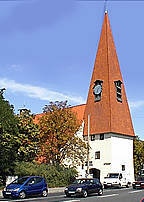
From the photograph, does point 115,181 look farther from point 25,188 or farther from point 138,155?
point 138,155

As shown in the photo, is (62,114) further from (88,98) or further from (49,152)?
(88,98)

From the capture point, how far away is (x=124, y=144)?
51688mm

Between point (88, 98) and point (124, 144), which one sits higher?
point (88, 98)

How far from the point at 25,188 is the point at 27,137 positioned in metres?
14.9

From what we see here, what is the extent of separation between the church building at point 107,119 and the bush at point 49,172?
9.33m

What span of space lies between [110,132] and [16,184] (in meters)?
27.9

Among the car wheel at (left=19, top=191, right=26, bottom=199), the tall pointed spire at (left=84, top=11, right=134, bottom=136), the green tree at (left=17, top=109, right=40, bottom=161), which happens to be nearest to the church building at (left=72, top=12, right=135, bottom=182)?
the tall pointed spire at (left=84, top=11, right=134, bottom=136)

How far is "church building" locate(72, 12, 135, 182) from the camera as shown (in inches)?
1932

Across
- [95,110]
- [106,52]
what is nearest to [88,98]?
[95,110]

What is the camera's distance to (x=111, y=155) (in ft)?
158

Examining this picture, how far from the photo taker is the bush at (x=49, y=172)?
3316 centimetres

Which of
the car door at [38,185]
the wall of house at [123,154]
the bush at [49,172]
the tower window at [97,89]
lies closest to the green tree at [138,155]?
the wall of house at [123,154]

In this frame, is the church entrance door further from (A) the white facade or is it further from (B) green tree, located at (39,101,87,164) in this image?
(B) green tree, located at (39,101,87,164)

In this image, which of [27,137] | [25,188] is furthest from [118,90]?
[25,188]
